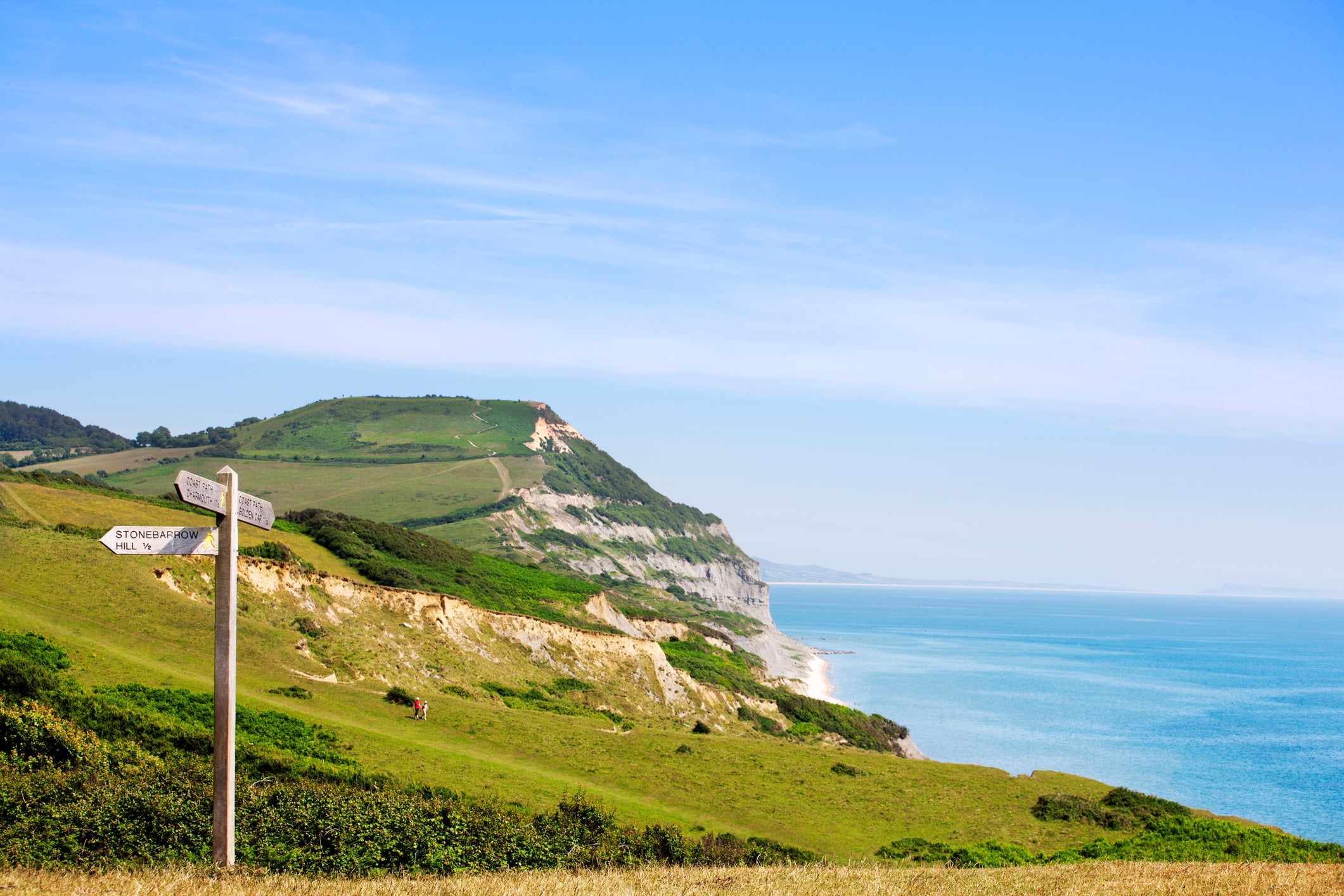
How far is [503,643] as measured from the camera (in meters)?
56.9

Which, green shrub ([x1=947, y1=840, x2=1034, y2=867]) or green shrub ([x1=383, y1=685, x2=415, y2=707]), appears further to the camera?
green shrub ([x1=383, y1=685, x2=415, y2=707])

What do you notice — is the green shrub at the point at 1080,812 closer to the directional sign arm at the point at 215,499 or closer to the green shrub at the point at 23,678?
the directional sign arm at the point at 215,499

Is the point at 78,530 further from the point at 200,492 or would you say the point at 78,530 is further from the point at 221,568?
the point at 200,492

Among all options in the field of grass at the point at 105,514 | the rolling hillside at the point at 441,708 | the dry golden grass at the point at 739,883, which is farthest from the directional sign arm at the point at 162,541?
the field of grass at the point at 105,514

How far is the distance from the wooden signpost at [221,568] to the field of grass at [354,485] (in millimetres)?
148746

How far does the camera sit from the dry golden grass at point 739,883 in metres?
11.5

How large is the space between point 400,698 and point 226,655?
26.8 m

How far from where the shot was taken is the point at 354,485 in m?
182

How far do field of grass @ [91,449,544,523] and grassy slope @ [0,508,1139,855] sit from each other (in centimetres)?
12052

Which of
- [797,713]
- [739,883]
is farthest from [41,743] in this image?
[797,713]

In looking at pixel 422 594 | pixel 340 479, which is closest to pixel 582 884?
pixel 422 594

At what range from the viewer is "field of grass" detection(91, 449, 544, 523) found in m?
163

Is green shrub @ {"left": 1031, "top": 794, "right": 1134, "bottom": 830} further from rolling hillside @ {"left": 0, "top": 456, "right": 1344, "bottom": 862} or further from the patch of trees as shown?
the patch of trees

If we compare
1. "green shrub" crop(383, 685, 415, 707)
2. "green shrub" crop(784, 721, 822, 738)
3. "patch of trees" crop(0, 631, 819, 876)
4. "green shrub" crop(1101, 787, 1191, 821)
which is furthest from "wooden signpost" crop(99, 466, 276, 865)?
"green shrub" crop(784, 721, 822, 738)
